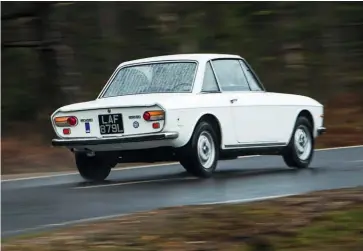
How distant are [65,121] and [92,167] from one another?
36.9 inches

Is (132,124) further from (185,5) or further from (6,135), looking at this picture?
(185,5)

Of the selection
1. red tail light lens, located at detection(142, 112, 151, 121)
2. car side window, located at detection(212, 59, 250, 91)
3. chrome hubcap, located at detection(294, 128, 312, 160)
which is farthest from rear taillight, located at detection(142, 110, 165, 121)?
chrome hubcap, located at detection(294, 128, 312, 160)

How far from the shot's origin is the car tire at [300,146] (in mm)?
13312

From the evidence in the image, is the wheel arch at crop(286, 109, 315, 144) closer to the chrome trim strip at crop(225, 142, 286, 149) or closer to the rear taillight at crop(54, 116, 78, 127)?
the chrome trim strip at crop(225, 142, 286, 149)

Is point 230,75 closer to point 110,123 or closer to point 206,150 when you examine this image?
point 206,150

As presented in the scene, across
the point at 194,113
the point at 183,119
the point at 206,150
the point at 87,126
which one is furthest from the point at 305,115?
the point at 87,126

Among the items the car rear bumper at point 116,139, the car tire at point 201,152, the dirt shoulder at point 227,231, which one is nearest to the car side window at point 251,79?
the car tire at point 201,152

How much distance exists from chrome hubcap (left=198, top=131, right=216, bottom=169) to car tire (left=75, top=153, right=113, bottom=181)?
1371 mm

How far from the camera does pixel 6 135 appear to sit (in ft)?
66.3

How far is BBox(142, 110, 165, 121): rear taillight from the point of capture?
11.0 meters

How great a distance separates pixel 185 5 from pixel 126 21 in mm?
1520

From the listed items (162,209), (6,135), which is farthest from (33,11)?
(162,209)

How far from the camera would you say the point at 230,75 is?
41.5 feet

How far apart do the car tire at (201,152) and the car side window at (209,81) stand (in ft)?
1.78
